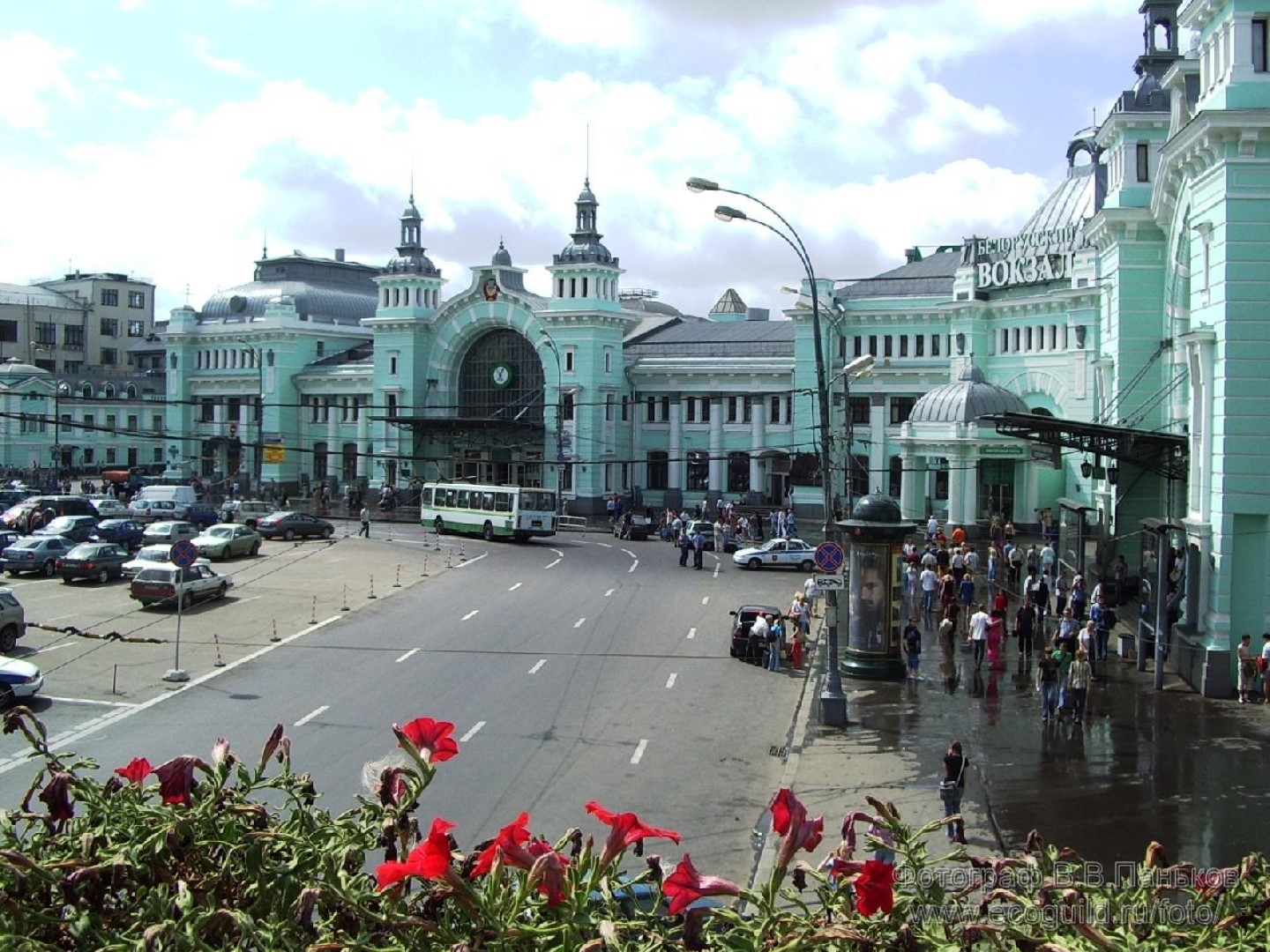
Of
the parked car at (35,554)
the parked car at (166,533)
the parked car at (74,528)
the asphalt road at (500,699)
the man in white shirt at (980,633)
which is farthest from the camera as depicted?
the parked car at (166,533)

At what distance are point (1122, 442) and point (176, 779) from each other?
27.1 metres

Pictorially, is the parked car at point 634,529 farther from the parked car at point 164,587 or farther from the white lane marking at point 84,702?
the white lane marking at point 84,702

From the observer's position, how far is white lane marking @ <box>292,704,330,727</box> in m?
20.1

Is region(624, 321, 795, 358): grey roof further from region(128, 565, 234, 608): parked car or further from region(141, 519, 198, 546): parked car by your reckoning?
region(128, 565, 234, 608): parked car

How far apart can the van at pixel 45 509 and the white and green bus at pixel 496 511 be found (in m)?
14.3

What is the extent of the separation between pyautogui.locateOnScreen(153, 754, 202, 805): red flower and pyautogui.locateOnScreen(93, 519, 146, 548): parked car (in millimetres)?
41715

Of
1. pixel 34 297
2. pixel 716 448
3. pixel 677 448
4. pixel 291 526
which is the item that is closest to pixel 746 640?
pixel 291 526

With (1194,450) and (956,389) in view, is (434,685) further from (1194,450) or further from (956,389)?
(956,389)

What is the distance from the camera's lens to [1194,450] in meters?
25.1

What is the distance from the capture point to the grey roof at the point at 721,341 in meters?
64.8

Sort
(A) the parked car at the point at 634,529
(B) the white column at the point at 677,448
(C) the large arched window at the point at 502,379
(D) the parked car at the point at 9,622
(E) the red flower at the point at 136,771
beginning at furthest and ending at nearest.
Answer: (C) the large arched window at the point at 502,379, (B) the white column at the point at 677,448, (A) the parked car at the point at 634,529, (D) the parked car at the point at 9,622, (E) the red flower at the point at 136,771

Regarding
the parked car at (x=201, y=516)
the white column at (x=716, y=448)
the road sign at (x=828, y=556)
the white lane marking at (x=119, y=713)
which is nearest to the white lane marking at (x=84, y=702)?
the white lane marking at (x=119, y=713)

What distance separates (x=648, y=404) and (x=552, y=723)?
46388 mm

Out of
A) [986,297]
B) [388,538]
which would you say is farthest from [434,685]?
[986,297]
